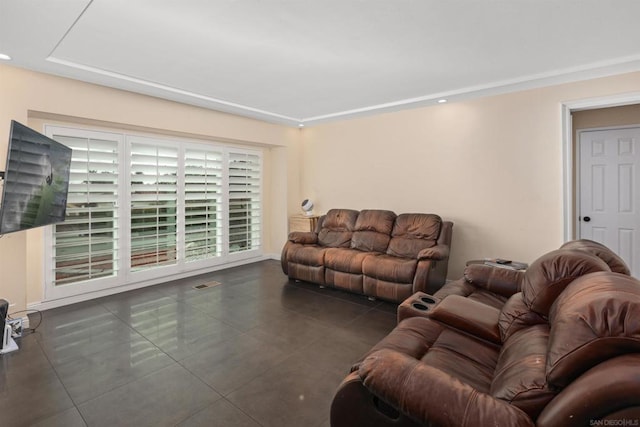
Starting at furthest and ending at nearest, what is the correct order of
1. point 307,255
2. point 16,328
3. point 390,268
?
point 307,255
point 390,268
point 16,328

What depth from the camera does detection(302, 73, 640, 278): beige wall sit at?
12.4ft

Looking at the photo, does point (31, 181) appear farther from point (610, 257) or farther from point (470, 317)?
point (610, 257)

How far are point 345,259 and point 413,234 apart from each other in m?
1.00

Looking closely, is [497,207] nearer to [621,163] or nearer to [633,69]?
[621,163]

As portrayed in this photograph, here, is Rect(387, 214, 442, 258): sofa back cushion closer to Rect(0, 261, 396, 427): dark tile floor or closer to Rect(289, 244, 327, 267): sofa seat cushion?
Rect(0, 261, 396, 427): dark tile floor

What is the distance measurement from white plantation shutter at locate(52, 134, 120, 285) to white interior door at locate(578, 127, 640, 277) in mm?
6212

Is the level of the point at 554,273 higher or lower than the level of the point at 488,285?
higher

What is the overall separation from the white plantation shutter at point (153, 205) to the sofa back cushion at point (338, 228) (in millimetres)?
2258

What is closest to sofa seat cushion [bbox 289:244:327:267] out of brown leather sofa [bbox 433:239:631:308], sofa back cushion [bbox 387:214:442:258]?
sofa back cushion [bbox 387:214:442:258]

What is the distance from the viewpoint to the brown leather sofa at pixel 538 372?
2.89ft

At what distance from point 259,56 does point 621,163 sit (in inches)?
182

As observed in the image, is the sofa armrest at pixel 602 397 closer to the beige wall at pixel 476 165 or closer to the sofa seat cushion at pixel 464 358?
the sofa seat cushion at pixel 464 358

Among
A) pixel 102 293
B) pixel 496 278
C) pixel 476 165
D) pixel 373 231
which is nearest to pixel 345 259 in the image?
pixel 373 231

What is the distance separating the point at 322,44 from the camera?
2734mm
